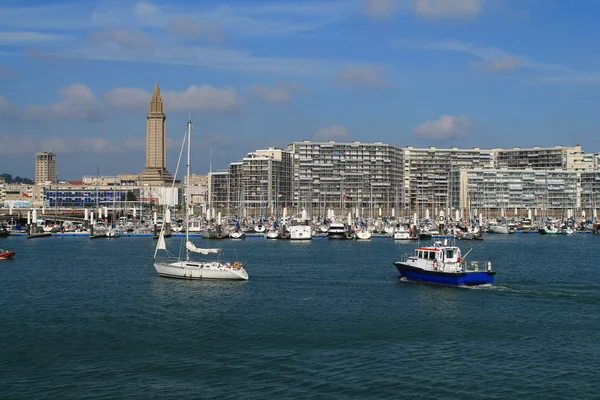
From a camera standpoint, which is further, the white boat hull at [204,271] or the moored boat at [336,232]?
the moored boat at [336,232]

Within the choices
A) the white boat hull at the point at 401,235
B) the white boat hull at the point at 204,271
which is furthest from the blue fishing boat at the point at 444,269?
the white boat hull at the point at 401,235

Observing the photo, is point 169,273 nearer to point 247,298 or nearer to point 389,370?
point 247,298

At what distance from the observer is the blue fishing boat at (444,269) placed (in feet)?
166

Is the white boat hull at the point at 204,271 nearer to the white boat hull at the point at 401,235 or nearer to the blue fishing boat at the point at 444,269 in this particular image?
the blue fishing boat at the point at 444,269

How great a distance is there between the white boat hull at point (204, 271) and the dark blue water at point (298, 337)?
911 mm

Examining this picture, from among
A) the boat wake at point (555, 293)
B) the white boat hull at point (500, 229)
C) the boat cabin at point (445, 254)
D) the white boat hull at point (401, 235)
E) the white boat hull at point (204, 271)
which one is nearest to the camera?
the boat wake at point (555, 293)

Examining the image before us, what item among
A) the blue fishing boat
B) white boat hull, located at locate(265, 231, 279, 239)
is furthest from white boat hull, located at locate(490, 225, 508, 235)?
the blue fishing boat

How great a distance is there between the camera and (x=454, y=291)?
4941cm

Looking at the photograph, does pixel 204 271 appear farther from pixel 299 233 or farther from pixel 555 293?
pixel 299 233

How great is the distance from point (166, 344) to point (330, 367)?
869cm

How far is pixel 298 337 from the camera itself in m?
35.2

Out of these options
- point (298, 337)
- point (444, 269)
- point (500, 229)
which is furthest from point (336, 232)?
point (298, 337)

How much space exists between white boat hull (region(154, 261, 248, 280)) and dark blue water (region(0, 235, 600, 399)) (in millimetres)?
911

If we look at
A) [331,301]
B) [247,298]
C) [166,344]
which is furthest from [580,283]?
[166,344]
